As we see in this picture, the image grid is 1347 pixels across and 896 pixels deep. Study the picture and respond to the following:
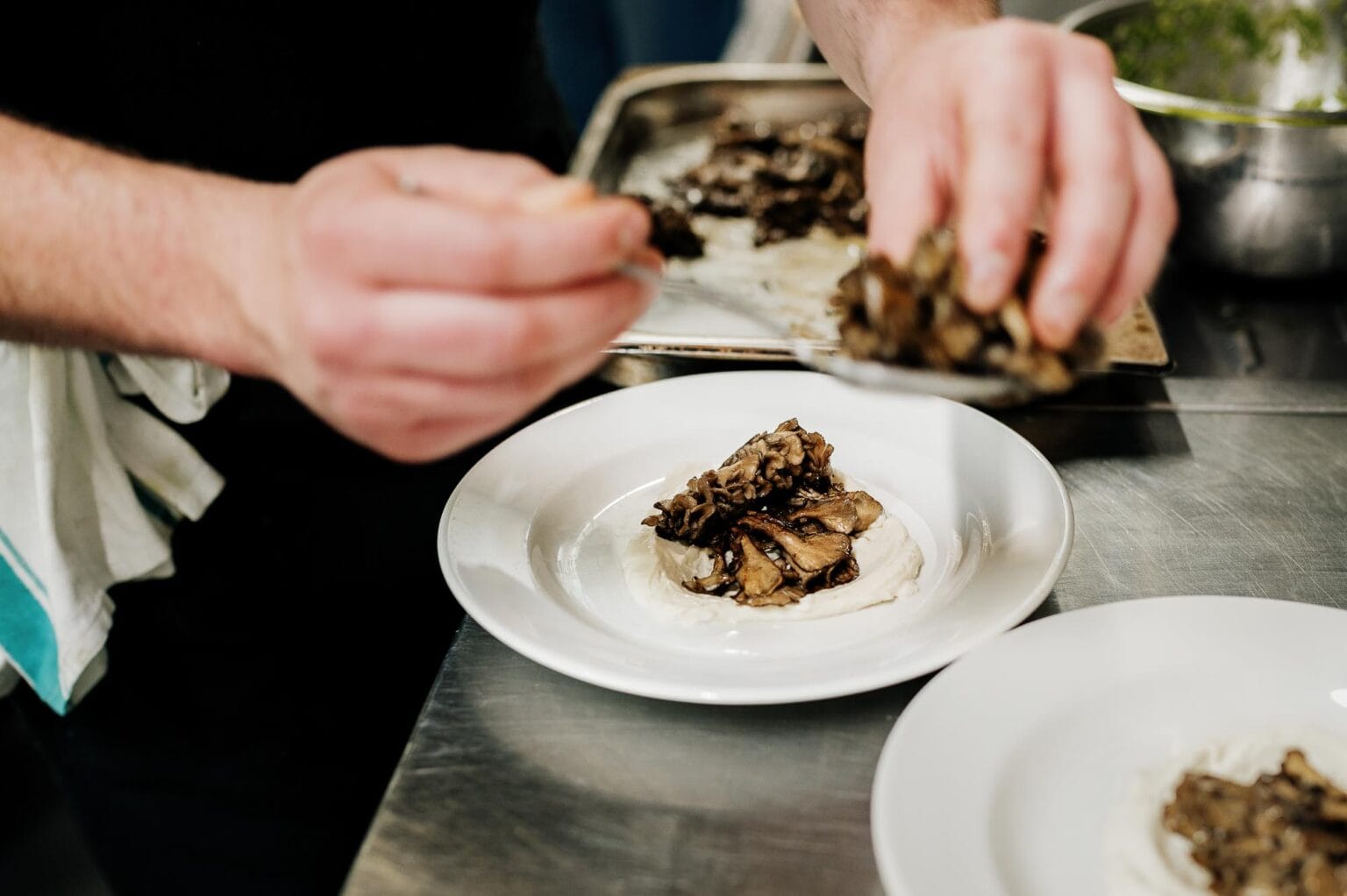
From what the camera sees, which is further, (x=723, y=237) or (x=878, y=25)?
(x=723, y=237)

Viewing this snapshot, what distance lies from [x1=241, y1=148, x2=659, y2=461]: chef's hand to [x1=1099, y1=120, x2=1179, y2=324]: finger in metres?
0.44

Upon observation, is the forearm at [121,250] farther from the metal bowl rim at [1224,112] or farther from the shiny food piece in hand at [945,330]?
the metal bowl rim at [1224,112]

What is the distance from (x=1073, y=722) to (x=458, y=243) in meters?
0.70

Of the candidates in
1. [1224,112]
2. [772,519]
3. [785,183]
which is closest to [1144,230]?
[772,519]

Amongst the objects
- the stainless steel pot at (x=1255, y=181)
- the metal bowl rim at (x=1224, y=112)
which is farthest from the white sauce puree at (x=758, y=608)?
the stainless steel pot at (x=1255, y=181)

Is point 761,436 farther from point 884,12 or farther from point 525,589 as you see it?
point 884,12

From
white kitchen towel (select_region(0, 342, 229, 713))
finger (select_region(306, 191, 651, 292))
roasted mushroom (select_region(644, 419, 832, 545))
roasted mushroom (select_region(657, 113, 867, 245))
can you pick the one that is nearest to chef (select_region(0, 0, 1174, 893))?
finger (select_region(306, 191, 651, 292))

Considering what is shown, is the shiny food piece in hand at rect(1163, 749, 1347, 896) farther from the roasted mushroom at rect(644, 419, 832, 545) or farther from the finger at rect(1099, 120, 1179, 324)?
the roasted mushroom at rect(644, 419, 832, 545)

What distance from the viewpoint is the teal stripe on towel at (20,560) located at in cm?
144

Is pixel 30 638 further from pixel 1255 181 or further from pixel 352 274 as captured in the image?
pixel 1255 181

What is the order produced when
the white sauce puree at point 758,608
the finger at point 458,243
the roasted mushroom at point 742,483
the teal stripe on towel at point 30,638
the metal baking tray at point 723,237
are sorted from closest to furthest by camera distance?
the finger at point 458,243, the white sauce puree at point 758,608, the roasted mushroom at point 742,483, the teal stripe on towel at point 30,638, the metal baking tray at point 723,237

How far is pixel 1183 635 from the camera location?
3.59 ft

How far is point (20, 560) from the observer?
4.78 feet

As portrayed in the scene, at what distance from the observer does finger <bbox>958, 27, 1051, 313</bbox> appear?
3.14 ft
